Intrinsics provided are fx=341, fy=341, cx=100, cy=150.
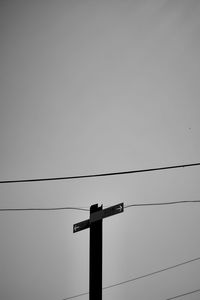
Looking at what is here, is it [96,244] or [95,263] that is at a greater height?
[96,244]

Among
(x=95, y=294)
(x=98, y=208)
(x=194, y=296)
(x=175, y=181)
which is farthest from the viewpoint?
(x=175, y=181)

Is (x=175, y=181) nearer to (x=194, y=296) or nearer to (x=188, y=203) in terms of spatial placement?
(x=188, y=203)

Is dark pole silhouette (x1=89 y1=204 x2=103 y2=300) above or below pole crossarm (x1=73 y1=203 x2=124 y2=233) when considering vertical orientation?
below

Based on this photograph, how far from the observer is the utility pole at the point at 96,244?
8.40ft

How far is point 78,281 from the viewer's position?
10.9 ft

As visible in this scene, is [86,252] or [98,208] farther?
[86,252]

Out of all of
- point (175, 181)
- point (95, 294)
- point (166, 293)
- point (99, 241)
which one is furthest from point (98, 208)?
point (166, 293)

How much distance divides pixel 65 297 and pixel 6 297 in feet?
1.96

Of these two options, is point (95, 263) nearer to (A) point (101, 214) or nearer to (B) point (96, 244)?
(B) point (96, 244)

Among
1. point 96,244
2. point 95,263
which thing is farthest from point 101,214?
point 95,263

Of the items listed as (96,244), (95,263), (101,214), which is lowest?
(95,263)

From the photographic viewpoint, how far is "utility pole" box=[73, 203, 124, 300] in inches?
101

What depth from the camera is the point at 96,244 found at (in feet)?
8.73

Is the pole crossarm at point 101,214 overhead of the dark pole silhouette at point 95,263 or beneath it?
overhead
